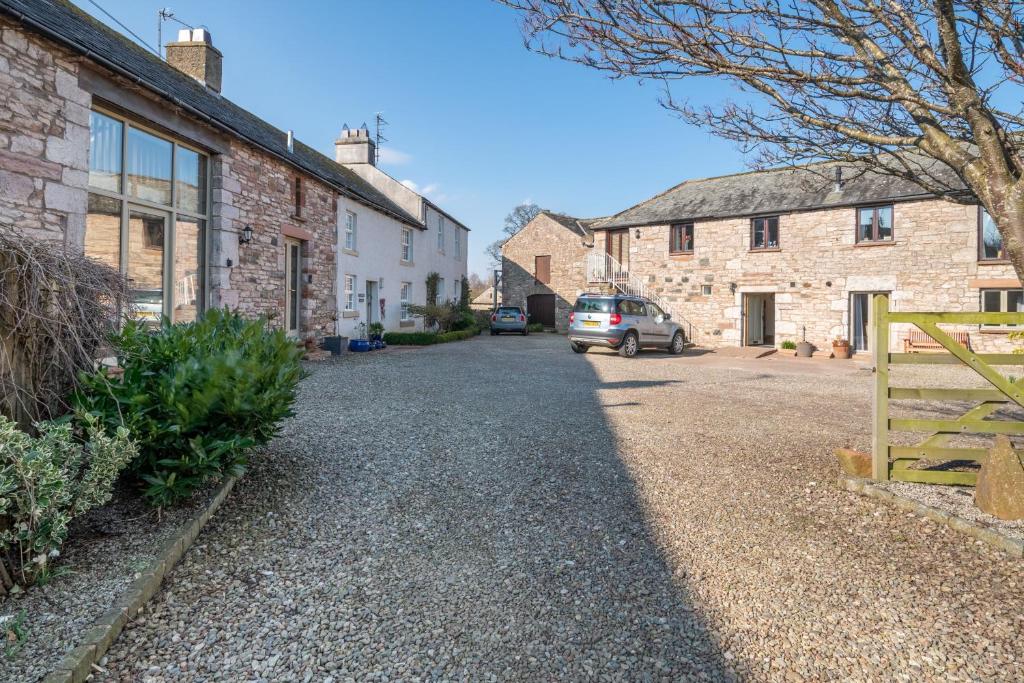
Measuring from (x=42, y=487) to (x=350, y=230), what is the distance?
15.6 m

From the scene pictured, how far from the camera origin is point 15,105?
676 cm

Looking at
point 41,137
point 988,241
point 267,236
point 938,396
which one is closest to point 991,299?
point 988,241

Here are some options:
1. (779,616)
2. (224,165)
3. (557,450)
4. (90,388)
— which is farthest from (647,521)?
(224,165)

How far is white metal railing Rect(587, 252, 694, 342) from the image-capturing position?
74.4 ft

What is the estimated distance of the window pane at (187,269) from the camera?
985cm

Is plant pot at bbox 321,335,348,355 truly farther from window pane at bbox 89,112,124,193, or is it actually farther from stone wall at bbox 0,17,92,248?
stone wall at bbox 0,17,92,248

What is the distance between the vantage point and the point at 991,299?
1644 centimetres

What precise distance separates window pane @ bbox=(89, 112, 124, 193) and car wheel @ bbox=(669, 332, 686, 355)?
1492 cm

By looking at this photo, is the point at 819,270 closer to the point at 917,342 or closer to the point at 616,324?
the point at 917,342

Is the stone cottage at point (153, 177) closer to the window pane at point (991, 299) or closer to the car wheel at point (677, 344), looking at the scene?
the car wheel at point (677, 344)

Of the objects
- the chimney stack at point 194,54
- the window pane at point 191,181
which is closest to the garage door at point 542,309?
the chimney stack at point 194,54

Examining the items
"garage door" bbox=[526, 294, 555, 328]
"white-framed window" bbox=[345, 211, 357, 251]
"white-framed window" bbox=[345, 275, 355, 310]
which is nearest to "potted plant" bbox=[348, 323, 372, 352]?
"white-framed window" bbox=[345, 275, 355, 310]

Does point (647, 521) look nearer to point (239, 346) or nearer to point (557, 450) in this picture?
point (557, 450)

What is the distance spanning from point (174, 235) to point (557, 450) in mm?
7822
